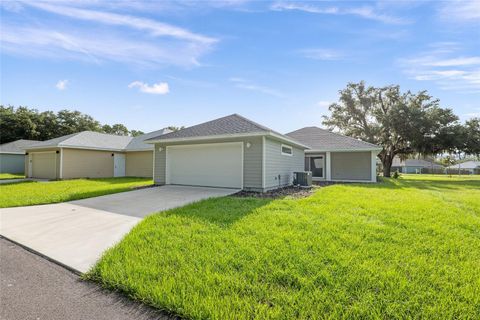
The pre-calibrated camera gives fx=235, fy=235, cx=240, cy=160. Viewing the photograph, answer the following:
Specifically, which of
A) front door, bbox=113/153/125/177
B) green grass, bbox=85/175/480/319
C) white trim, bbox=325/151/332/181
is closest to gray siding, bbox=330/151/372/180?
white trim, bbox=325/151/332/181

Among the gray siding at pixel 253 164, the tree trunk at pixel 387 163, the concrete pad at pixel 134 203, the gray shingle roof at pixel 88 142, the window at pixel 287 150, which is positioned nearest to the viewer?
the concrete pad at pixel 134 203

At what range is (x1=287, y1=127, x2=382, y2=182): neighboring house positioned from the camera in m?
16.3

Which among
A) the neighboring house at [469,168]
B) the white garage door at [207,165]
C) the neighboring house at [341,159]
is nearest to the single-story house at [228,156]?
the white garage door at [207,165]

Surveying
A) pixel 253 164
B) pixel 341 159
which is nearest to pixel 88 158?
pixel 253 164

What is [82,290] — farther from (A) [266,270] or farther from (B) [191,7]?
(B) [191,7]

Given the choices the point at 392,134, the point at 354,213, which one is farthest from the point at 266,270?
the point at 392,134

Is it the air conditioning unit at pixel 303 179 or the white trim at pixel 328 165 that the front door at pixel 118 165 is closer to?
the air conditioning unit at pixel 303 179

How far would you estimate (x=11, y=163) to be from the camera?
2489cm

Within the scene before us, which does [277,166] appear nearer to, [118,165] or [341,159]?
[341,159]

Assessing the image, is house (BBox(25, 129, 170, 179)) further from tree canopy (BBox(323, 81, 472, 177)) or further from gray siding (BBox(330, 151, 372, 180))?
tree canopy (BBox(323, 81, 472, 177))

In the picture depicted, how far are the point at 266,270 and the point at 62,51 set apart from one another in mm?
11042

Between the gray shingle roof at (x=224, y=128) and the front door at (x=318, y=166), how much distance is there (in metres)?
8.41

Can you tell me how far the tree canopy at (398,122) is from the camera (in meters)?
21.9

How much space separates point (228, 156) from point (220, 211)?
4.77 metres
